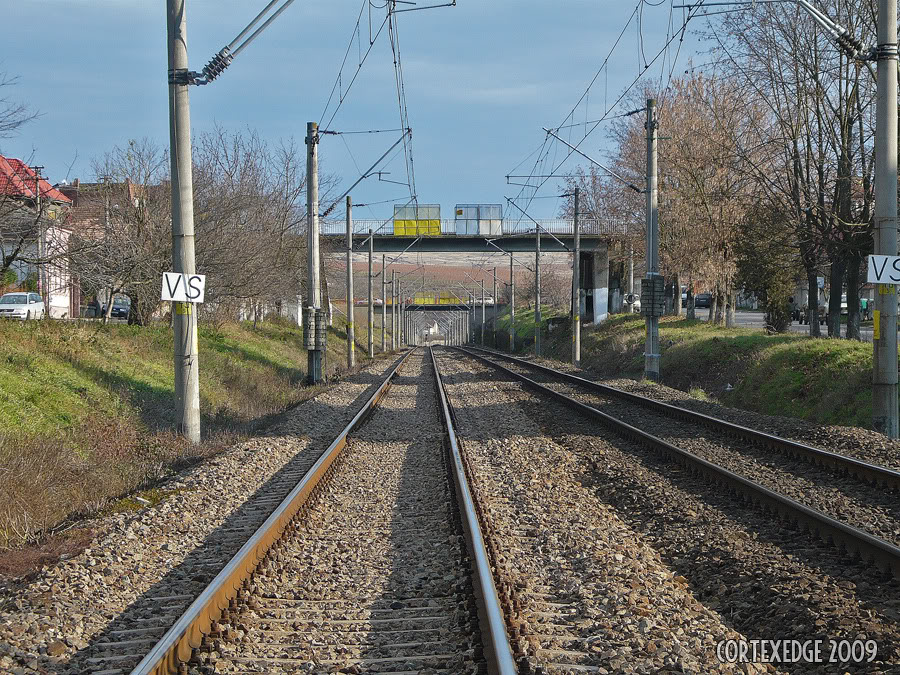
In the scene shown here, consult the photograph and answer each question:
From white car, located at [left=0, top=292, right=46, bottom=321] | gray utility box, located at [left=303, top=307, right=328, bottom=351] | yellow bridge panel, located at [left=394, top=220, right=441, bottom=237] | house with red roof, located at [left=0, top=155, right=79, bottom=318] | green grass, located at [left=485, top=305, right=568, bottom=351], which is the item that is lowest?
green grass, located at [left=485, top=305, right=568, bottom=351]

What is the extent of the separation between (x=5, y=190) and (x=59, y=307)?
3054 centimetres

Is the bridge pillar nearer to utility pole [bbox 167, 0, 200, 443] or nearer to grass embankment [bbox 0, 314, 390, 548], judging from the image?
grass embankment [bbox 0, 314, 390, 548]

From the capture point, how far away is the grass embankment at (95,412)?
10.3 meters

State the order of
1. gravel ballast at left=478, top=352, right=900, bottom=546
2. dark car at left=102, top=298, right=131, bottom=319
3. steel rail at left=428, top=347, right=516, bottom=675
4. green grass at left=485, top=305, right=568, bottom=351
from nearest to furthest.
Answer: steel rail at left=428, top=347, right=516, bottom=675
gravel ballast at left=478, top=352, right=900, bottom=546
dark car at left=102, top=298, right=131, bottom=319
green grass at left=485, top=305, right=568, bottom=351

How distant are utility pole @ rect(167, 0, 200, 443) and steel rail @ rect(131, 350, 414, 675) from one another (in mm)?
5413

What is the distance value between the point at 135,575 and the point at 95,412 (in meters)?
9.67

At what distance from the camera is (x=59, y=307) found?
4778 cm

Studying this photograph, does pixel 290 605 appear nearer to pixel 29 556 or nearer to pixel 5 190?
pixel 29 556

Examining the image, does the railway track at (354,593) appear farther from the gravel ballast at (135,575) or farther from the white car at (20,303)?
the white car at (20,303)

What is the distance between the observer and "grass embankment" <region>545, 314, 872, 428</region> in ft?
66.3

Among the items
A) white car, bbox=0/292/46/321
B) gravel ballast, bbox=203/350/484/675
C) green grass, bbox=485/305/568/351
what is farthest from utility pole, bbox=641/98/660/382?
green grass, bbox=485/305/568/351

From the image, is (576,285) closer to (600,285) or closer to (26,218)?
(600,285)

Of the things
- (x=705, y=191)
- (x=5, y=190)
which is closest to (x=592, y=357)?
(x=705, y=191)

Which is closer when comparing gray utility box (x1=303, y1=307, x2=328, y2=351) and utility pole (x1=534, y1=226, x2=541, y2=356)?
gray utility box (x1=303, y1=307, x2=328, y2=351)
